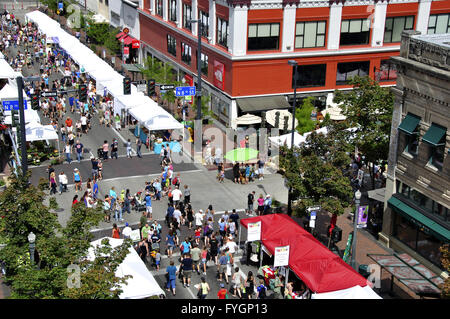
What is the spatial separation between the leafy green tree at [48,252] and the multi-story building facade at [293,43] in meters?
27.1

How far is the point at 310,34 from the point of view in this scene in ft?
151

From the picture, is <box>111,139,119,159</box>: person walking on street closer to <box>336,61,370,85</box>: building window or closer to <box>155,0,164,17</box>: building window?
<box>336,61,370,85</box>: building window

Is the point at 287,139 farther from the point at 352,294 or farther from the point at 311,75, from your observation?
the point at 352,294

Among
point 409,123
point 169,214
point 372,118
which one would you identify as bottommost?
point 169,214

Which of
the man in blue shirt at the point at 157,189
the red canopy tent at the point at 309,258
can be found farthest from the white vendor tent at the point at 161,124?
the red canopy tent at the point at 309,258

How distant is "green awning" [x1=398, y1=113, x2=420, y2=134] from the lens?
25.3m

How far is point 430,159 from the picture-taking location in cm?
2472

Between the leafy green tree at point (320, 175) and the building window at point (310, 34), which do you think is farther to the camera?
the building window at point (310, 34)

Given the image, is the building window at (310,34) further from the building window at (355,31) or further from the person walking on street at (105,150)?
the person walking on street at (105,150)

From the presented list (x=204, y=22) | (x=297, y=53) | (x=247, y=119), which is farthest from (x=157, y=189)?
(x=204, y=22)

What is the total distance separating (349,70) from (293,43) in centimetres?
605

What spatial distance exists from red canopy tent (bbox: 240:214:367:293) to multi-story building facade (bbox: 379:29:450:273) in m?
5.16

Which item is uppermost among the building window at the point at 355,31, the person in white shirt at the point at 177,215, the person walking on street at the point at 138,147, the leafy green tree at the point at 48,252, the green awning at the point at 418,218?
the building window at the point at 355,31

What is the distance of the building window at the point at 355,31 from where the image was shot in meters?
46.8
